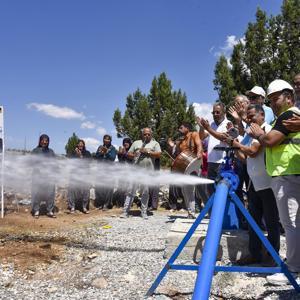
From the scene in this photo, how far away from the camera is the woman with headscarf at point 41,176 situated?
10.1 meters

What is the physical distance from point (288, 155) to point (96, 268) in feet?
9.71

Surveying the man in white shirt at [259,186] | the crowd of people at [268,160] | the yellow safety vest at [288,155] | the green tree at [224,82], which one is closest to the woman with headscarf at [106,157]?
the crowd of people at [268,160]

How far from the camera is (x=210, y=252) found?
2.65 m

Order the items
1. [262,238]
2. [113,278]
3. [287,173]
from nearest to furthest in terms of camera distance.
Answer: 1. [262,238]
2. [287,173]
3. [113,278]

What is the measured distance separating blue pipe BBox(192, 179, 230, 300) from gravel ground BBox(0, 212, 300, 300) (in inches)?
66.1

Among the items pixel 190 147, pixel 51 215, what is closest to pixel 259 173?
pixel 190 147

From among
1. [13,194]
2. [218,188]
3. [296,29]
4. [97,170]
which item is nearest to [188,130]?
[97,170]

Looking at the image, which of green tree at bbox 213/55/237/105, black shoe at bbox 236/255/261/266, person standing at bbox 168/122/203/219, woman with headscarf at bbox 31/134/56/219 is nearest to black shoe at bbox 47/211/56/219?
woman with headscarf at bbox 31/134/56/219

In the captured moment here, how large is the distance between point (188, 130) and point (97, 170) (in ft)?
11.0

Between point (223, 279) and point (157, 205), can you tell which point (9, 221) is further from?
point (223, 279)

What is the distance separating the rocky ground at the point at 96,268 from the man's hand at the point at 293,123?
5.87 feet

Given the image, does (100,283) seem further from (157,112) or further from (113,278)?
(157,112)

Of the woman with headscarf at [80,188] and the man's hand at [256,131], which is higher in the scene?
the man's hand at [256,131]

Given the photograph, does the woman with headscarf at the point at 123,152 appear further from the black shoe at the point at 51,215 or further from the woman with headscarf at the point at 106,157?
the black shoe at the point at 51,215
